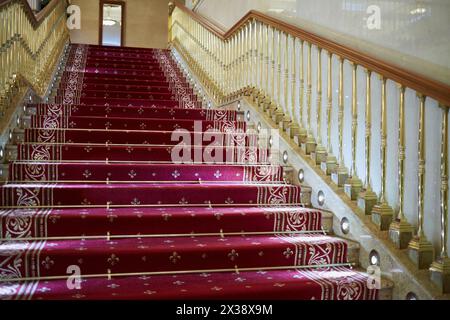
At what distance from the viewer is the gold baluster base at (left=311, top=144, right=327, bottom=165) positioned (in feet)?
9.27

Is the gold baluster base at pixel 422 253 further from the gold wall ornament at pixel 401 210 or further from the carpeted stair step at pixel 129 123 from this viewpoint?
the carpeted stair step at pixel 129 123

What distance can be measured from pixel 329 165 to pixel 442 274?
1.04 m

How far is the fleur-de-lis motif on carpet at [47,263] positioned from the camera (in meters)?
1.97

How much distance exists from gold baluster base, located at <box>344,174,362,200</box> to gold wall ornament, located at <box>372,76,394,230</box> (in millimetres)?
194

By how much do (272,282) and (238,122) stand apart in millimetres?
2101

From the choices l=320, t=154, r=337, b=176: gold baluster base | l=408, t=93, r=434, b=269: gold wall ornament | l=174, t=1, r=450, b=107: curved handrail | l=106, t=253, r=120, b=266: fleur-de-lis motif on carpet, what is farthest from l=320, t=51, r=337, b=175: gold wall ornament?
l=106, t=253, r=120, b=266: fleur-de-lis motif on carpet

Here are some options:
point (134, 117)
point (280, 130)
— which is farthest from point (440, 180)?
point (134, 117)

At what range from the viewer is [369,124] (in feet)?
7.79

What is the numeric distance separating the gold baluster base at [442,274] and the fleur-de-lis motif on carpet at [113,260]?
4.53 ft

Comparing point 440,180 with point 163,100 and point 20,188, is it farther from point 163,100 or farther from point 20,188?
point 163,100

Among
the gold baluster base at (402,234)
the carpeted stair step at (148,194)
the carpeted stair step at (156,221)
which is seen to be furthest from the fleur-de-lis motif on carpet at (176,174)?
the gold baluster base at (402,234)

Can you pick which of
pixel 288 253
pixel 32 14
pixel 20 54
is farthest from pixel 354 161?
pixel 32 14
